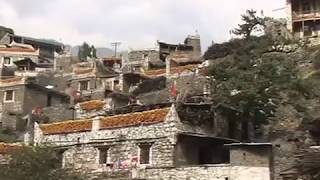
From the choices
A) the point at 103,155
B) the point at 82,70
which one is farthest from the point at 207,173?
the point at 82,70

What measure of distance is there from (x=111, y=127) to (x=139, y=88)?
19723 millimetres

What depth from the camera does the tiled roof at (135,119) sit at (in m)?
30.1

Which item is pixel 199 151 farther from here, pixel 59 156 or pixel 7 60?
pixel 7 60

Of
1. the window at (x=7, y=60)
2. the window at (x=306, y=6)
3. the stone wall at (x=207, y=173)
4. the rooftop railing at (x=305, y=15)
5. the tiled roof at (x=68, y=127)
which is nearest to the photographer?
the stone wall at (x=207, y=173)

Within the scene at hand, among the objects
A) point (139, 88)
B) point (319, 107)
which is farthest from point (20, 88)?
point (319, 107)

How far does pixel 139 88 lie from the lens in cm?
5184

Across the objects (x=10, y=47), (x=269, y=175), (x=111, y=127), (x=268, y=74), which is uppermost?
(x=10, y=47)

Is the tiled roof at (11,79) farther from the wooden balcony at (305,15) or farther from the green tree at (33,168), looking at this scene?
the green tree at (33,168)

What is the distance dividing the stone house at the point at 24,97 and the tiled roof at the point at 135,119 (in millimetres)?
22119

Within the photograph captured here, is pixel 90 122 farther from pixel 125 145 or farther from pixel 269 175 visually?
pixel 269 175

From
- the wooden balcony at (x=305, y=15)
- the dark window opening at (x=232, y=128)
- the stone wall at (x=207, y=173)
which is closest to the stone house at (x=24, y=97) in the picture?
the wooden balcony at (x=305, y=15)

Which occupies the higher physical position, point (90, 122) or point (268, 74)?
point (268, 74)

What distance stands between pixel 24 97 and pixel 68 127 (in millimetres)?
22063

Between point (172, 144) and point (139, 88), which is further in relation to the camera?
point (139, 88)
